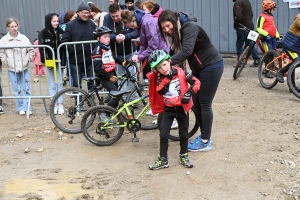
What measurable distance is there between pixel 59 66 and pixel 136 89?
198cm

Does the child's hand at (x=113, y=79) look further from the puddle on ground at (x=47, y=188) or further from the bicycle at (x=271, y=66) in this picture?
the bicycle at (x=271, y=66)

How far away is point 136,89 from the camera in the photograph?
281 inches

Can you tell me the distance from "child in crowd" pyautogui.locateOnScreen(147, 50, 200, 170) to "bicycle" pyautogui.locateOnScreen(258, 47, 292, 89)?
417cm

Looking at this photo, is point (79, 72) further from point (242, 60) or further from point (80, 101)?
point (242, 60)

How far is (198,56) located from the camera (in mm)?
6082

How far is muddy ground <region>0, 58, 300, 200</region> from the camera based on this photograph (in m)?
5.34

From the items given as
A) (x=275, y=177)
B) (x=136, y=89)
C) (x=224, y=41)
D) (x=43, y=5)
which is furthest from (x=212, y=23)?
(x=275, y=177)

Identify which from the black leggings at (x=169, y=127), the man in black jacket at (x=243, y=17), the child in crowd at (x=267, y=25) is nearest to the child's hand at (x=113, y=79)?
the black leggings at (x=169, y=127)

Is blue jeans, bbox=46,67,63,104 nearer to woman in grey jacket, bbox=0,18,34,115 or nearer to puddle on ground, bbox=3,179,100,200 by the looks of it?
woman in grey jacket, bbox=0,18,34,115

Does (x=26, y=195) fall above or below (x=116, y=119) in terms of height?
below

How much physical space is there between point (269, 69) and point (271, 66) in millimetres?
80

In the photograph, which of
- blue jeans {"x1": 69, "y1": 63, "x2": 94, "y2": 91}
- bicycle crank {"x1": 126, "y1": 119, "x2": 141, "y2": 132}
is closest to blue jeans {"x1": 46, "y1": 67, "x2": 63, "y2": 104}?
blue jeans {"x1": 69, "y1": 63, "x2": 94, "y2": 91}

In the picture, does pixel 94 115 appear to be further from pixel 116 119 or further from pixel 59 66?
pixel 59 66

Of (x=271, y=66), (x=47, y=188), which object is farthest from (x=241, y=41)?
→ (x=47, y=188)
